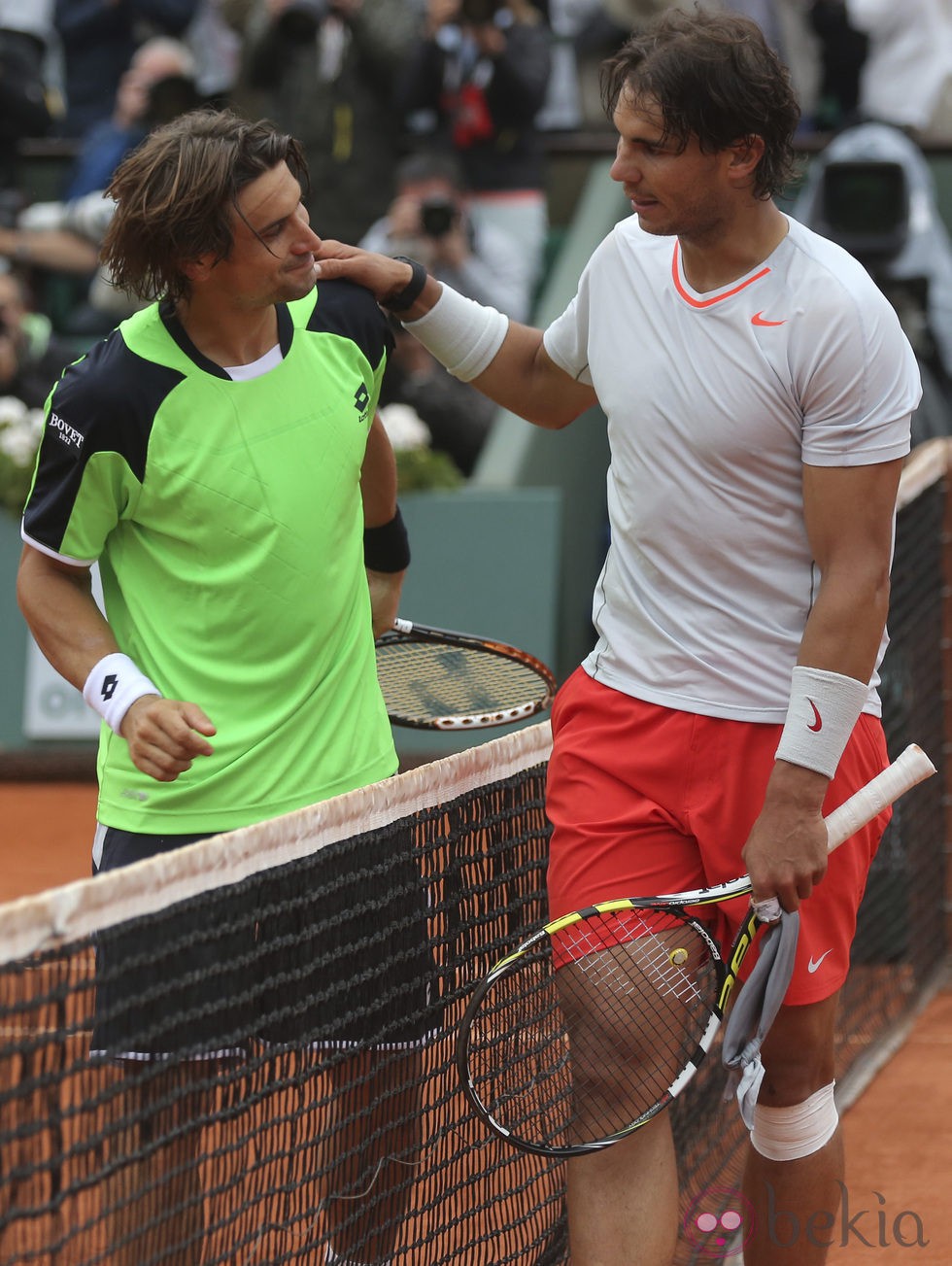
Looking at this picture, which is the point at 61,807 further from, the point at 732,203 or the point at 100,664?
the point at 732,203

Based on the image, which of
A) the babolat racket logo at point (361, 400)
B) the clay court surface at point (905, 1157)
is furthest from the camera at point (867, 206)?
the babolat racket logo at point (361, 400)

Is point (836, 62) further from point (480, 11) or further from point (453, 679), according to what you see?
point (453, 679)

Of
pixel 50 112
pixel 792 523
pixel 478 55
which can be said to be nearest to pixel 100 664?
pixel 792 523

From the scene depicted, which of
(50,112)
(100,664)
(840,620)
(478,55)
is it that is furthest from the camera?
(50,112)

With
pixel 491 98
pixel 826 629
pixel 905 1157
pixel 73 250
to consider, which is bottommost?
pixel 905 1157

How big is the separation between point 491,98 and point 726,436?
6.55m

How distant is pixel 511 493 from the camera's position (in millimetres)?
7984

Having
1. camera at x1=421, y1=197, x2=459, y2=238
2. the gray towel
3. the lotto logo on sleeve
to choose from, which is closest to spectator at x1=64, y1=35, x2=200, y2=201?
camera at x1=421, y1=197, x2=459, y2=238

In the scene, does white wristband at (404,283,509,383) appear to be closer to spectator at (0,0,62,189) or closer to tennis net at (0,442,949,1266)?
tennis net at (0,442,949,1266)

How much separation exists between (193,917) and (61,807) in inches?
228

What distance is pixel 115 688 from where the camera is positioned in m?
2.81

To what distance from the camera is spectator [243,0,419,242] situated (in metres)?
8.83

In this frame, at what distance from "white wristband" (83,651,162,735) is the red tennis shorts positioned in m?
0.65

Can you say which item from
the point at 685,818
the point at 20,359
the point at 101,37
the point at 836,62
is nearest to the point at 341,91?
the point at 20,359
